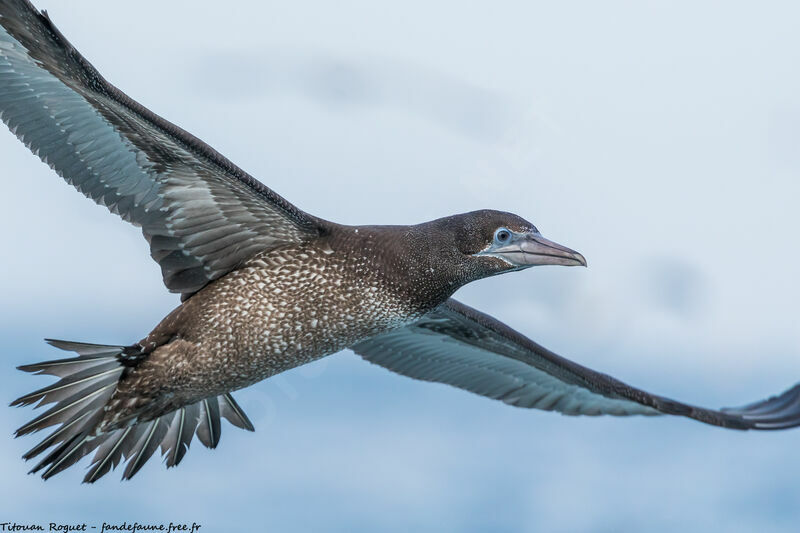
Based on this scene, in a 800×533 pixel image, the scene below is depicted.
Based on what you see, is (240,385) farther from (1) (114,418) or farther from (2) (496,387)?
(2) (496,387)

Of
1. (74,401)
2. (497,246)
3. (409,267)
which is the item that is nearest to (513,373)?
(497,246)

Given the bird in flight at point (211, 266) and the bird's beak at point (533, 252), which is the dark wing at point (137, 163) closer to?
the bird in flight at point (211, 266)

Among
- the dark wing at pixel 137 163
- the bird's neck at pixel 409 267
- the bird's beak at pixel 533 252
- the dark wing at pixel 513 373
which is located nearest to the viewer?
the dark wing at pixel 137 163

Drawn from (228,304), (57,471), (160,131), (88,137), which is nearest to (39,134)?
(88,137)

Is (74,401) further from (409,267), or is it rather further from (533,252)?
(533,252)

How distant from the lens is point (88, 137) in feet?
33.2

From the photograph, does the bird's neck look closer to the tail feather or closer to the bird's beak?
the bird's beak

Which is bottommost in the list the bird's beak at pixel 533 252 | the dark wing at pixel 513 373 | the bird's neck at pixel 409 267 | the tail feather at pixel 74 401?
the tail feather at pixel 74 401

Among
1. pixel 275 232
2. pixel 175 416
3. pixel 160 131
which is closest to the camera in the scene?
pixel 160 131

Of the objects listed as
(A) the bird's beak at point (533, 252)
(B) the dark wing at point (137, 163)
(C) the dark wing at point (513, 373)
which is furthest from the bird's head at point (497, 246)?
(C) the dark wing at point (513, 373)

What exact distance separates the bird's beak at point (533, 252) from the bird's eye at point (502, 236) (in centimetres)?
4

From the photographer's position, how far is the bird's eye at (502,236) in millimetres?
10242

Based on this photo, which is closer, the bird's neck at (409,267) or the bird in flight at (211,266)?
the bird in flight at (211,266)

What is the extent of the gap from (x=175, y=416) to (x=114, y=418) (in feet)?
3.23
